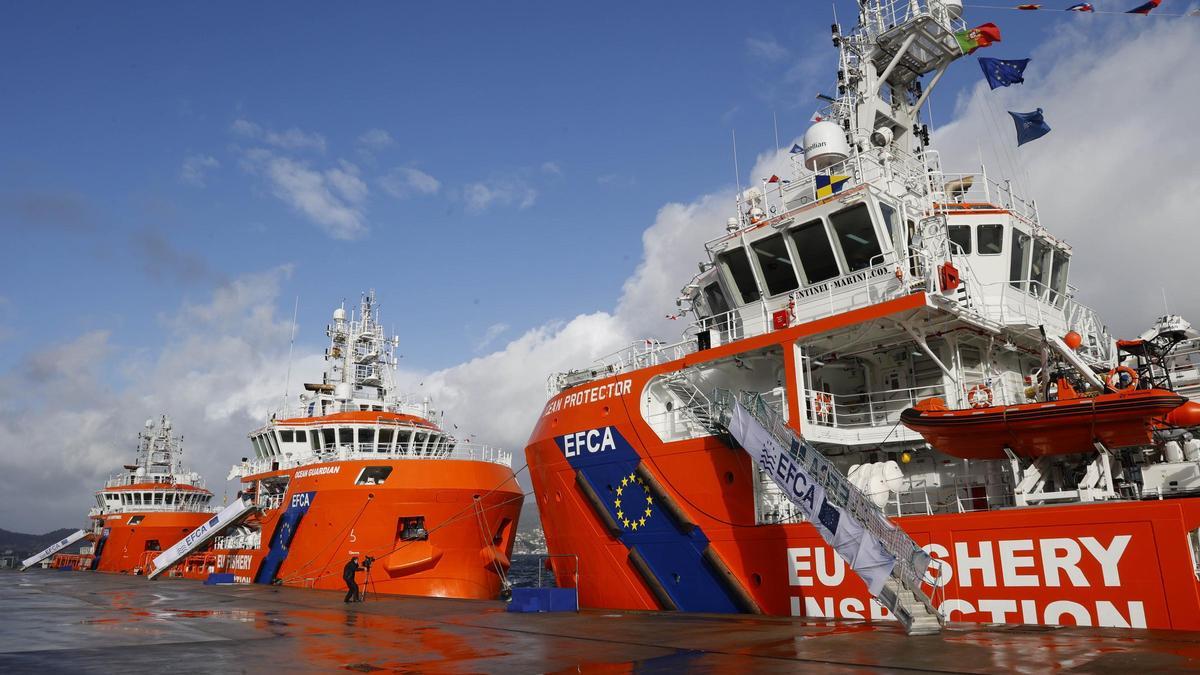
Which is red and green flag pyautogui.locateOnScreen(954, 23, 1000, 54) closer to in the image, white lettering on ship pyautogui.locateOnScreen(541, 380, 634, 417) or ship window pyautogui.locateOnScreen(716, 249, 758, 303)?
ship window pyautogui.locateOnScreen(716, 249, 758, 303)

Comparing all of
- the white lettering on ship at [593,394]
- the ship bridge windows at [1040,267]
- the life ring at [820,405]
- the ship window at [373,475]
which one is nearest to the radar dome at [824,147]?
the ship bridge windows at [1040,267]

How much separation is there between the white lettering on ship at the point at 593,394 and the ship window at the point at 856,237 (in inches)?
183

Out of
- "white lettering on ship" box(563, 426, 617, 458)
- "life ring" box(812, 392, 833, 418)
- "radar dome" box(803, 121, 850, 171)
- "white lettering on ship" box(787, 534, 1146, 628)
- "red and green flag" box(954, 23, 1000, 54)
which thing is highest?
"red and green flag" box(954, 23, 1000, 54)

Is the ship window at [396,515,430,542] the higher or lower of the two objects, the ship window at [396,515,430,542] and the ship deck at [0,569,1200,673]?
the higher

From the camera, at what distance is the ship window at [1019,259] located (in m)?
14.8

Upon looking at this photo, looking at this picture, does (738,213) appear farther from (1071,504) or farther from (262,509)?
(262,509)

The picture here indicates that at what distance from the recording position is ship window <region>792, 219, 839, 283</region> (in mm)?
14406

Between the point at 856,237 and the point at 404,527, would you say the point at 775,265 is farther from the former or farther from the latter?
the point at 404,527

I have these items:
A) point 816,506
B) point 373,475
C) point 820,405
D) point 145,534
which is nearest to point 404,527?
point 373,475

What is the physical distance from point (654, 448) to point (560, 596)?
11.0ft

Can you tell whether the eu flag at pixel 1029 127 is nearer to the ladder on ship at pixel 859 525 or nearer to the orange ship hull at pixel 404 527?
the ladder on ship at pixel 859 525

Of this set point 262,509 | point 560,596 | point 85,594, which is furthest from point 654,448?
point 262,509

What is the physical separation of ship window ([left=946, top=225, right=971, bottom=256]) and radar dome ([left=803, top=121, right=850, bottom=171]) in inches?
114

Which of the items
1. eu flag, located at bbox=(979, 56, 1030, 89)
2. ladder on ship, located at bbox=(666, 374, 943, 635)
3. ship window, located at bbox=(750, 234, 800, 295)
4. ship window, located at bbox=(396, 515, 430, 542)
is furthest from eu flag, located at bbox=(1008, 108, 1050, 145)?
ship window, located at bbox=(396, 515, 430, 542)
